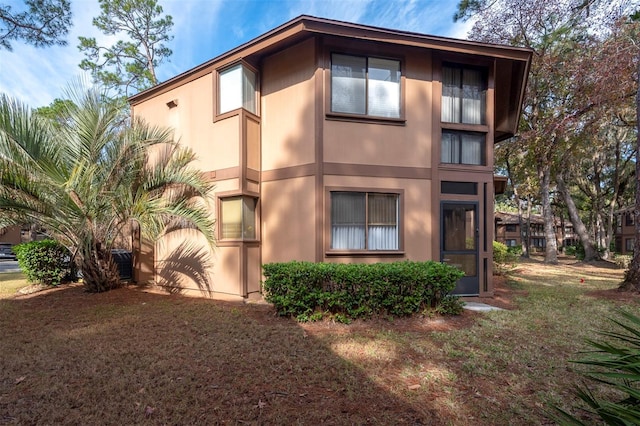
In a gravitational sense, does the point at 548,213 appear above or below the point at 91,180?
below

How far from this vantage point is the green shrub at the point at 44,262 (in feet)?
30.8

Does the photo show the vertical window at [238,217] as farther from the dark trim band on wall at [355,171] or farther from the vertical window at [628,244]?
the vertical window at [628,244]

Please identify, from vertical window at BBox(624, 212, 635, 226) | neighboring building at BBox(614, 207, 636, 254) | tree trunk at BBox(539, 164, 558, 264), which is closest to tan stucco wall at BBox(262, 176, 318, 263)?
tree trunk at BBox(539, 164, 558, 264)

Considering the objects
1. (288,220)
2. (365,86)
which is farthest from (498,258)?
(288,220)

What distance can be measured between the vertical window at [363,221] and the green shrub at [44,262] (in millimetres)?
8379

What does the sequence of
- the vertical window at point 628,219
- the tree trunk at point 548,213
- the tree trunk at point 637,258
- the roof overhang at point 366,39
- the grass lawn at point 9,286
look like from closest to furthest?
the roof overhang at point 366,39
the tree trunk at point 637,258
the grass lawn at point 9,286
the tree trunk at point 548,213
the vertical window at point 628,219

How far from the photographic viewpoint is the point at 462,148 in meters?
8.41

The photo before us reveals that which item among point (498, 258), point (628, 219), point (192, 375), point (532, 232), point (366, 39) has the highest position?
point (366, 39)

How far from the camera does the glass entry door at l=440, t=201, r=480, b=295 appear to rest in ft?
26.6

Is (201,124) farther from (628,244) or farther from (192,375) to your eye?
(628,244)

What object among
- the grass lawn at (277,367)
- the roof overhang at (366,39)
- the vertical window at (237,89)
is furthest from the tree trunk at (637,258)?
the vertical window at (237,89)

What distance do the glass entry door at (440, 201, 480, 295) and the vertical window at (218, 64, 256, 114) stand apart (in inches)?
214

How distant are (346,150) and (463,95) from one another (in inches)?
141

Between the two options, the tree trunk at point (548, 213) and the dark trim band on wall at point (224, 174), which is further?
the tree trunk at point (548, 213)
